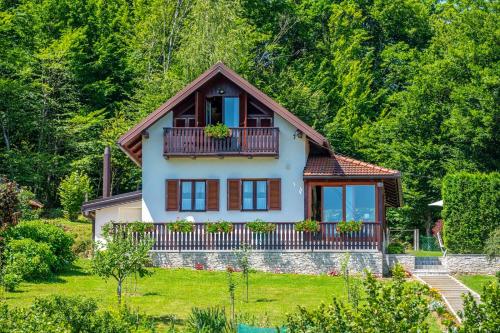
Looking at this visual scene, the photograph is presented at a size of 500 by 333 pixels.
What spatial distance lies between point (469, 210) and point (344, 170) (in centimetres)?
450

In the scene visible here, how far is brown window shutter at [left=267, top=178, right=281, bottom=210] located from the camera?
34.7m

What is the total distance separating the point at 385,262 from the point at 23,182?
878 inches

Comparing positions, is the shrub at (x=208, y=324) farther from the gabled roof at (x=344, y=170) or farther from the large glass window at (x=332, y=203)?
the large glass window at (x=332, y=203)

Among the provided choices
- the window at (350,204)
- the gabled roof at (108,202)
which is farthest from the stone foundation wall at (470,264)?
the gabled roof at (108,202)

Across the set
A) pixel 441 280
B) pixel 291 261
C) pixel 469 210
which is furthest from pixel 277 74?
pixel 441 280

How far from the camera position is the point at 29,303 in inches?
918

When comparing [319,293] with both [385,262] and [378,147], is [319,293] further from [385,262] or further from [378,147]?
[378,147]

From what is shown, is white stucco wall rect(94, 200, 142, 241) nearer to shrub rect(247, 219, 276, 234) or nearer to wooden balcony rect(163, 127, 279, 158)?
wooden balcony rect(163, 127, 279, 158)

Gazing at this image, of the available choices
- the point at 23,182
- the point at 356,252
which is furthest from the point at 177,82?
the point at 356,252

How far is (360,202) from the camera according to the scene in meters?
34.1

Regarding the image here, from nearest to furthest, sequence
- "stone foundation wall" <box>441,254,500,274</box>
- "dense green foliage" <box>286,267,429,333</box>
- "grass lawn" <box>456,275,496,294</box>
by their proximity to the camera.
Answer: "dense green foliage" <box>286,267,429,333</box> → "grass lawn" <box>456,275,496,294</box> → "stone foundation wall" <box>441,254,500,274</box>

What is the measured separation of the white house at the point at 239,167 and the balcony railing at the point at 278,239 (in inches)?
40.4

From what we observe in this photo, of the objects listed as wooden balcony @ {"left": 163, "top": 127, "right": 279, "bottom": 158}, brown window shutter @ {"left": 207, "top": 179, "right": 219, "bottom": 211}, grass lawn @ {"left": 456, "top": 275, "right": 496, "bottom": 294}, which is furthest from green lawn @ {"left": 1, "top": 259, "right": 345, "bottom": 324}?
wooden balcony @ {"left": 163, "top": 127, "right": 279, "bottom": 158}

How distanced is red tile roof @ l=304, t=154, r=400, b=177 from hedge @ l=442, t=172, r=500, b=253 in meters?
2.28
